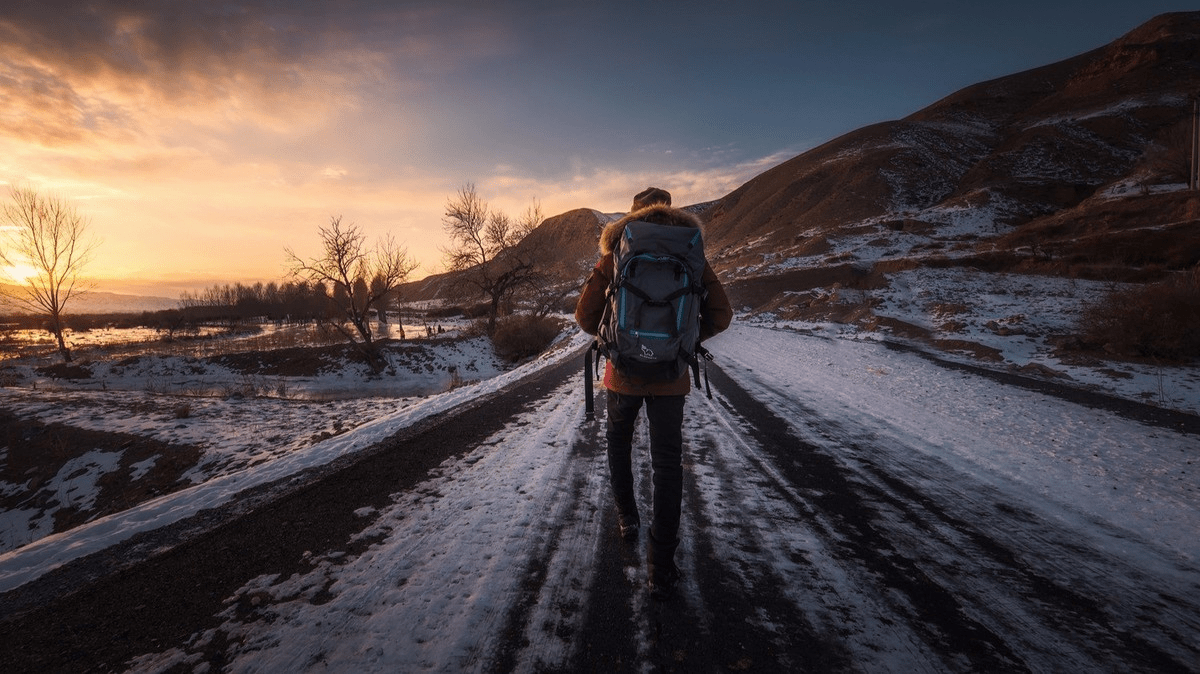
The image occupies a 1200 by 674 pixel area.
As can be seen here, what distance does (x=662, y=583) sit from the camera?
235cm

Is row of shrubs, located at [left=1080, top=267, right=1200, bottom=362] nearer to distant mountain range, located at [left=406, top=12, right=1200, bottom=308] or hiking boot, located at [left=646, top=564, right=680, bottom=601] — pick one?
distant mountain range, located at [left=406, top=12, right=1200, bottom=308]

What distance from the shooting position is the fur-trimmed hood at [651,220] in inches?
107

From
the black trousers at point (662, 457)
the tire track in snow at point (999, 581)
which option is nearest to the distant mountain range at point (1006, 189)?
the tire track in snow at point (999, 581)

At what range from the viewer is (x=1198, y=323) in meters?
8.88

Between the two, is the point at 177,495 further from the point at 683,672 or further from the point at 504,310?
the point at 504,310

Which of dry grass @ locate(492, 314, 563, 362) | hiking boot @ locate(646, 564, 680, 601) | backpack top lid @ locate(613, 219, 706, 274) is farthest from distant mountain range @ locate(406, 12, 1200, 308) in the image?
hiking boot @ locate(646, 564, 680, 601)

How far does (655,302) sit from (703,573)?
163cm

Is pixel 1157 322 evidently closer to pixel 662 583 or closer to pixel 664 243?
pixel 664 243

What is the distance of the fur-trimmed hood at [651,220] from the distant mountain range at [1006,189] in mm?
25665

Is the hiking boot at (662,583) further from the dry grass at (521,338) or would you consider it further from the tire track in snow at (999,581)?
the dry grass at (521,338)

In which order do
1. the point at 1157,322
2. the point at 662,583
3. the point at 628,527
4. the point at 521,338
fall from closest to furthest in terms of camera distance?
1. the point at 662,583
2. the point at 628,527
3. the point at 1157,322
4. the point at 521,338

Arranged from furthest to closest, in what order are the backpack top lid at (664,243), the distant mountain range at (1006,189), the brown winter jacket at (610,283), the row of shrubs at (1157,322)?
the distant mountain range at (1006,189), the row of shrubs at (1157,322), the brown winter jacket at (610,283), the backpack top lid at (664,243)

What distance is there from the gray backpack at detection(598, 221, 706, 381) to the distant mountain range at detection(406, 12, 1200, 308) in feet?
85.2

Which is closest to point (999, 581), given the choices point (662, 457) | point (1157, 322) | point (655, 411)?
point (662, 457)
